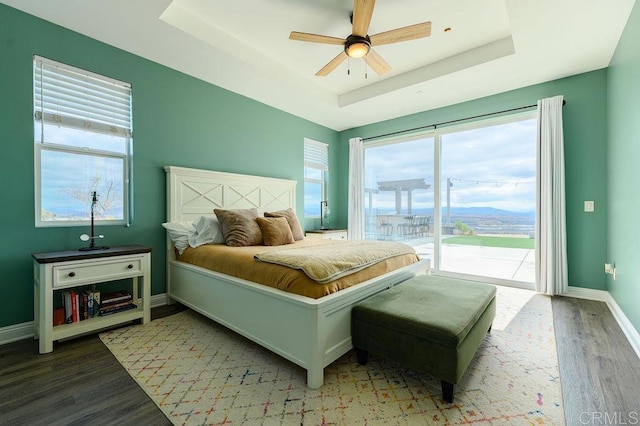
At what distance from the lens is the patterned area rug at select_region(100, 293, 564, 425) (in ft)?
4.67

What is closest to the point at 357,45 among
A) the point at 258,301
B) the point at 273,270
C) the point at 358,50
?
the point at 358,50

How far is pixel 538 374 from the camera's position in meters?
1.79

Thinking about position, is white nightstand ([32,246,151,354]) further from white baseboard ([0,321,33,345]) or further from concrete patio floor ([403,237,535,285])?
concrete patio floor ([403,237,535,285])

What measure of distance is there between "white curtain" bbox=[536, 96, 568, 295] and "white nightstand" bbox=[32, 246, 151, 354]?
4.47m

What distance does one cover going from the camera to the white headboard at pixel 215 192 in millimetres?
3189

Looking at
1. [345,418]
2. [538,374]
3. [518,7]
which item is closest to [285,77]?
[518,7]

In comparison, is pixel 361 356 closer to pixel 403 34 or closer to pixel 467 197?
pixel 403 34

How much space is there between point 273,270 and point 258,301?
25cm

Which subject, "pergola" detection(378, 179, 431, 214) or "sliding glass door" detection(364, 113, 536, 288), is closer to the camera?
"sliding glass door" detection(364, 113, 536, 288)

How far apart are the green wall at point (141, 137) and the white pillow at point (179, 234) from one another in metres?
0.17

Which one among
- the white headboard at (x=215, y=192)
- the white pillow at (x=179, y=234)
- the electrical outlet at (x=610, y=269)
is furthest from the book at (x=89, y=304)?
the electrical outlet at (x=610, y=269)

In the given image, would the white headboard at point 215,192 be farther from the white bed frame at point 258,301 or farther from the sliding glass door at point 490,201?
the sliding glass door at point 490,201

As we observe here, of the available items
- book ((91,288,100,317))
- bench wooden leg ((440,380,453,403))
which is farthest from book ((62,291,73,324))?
bench wooden leg ((440,380,453,403))

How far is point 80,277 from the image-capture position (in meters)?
2.20
